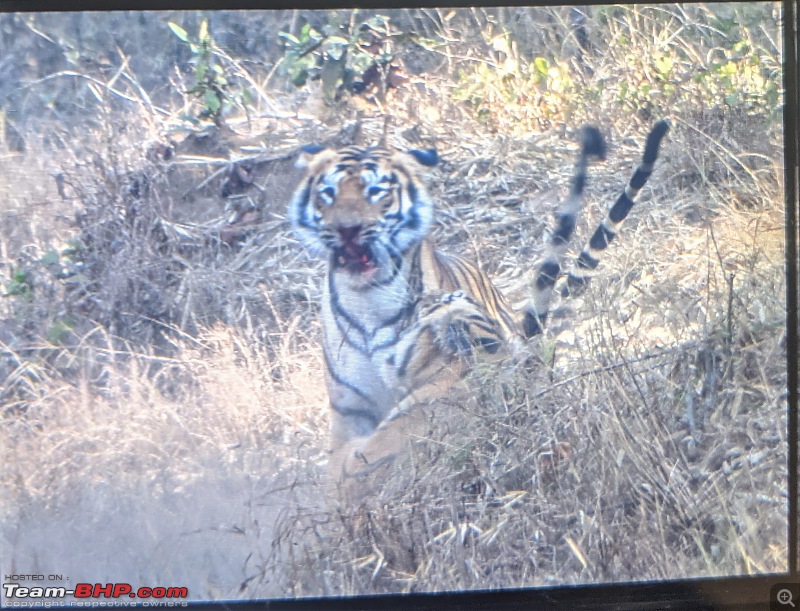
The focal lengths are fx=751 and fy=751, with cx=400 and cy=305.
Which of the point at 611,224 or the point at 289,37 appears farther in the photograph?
the point at 611,224

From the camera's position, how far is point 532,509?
290 centimetres

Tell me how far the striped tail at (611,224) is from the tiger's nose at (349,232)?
2.74 feet

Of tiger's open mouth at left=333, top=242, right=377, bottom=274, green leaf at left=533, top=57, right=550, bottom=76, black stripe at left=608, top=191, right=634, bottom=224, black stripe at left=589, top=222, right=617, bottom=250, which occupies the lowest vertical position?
tiger's open mouth at left=333, top=242, right=377, bottom=274

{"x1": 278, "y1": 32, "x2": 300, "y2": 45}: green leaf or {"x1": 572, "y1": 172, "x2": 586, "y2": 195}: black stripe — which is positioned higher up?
{"x1": 278, "y1": 32, "x2": 300, "y2": 45}: green leaf

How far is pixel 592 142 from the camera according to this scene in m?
2.90

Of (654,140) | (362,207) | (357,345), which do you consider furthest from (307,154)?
(654,140)

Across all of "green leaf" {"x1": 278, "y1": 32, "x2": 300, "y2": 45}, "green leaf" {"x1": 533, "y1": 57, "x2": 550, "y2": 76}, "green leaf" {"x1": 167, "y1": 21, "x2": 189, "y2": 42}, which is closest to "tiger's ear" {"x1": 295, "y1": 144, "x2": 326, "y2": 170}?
"green leaf" {"x1": 278, "y1": 32, "x2": 300, "y2": 45}

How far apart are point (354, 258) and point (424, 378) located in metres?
0.54

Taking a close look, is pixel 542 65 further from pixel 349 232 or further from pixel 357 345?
pixel 357 345

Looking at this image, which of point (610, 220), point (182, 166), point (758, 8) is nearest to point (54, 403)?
point (182, 166)

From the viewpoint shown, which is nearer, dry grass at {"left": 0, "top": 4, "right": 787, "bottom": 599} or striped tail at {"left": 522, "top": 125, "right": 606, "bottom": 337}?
dry grass at {"left": 0, "top": 4, "right": 787, "bottom": 599}

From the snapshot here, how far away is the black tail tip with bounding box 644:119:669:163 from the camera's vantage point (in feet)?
9.54

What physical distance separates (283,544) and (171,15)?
2.04m

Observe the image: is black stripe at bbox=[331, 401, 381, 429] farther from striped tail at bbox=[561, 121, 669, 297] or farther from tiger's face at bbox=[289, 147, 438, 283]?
striped tail at bbox=[561, 121, 669, 297]
